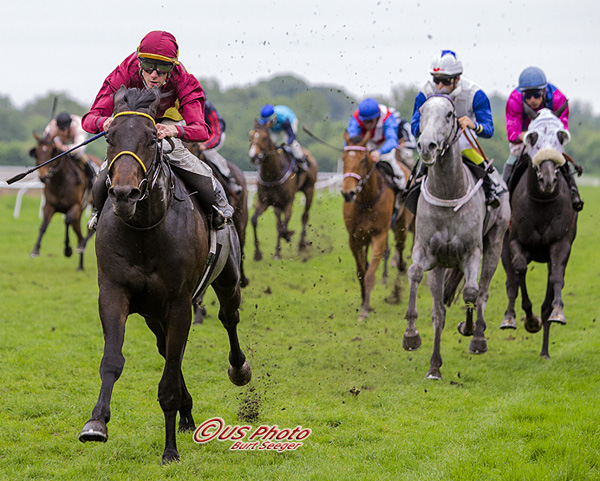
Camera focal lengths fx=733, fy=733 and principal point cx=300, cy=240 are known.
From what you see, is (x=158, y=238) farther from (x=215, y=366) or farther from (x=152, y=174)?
(x=215, y=366)

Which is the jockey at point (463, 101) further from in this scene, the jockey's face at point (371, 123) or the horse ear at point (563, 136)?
the jockey's face at point (371, 123)

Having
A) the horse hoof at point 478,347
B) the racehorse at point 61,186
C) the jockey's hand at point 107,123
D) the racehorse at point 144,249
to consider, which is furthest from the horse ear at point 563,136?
the racehorse at point 61,186

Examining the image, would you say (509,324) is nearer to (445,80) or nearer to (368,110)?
(445,80)

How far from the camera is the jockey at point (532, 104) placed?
7.74 metres

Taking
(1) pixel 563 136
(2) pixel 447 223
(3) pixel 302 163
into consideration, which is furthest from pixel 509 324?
(3) pixel 302 163

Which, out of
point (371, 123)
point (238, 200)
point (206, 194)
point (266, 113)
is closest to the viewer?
point (206, 194)

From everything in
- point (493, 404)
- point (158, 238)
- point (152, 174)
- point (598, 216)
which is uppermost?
point (152, 174)

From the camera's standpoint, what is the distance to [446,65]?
22.5 feet

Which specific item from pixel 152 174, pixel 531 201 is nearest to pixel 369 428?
pixel 152 174

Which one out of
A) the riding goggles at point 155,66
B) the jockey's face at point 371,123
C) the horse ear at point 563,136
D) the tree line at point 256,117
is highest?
the riding goggles at point 155,66

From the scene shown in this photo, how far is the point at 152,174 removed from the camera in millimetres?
4184

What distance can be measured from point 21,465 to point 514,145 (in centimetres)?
615

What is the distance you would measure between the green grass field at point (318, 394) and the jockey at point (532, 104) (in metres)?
1.86

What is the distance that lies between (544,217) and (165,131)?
4653 millimetres
